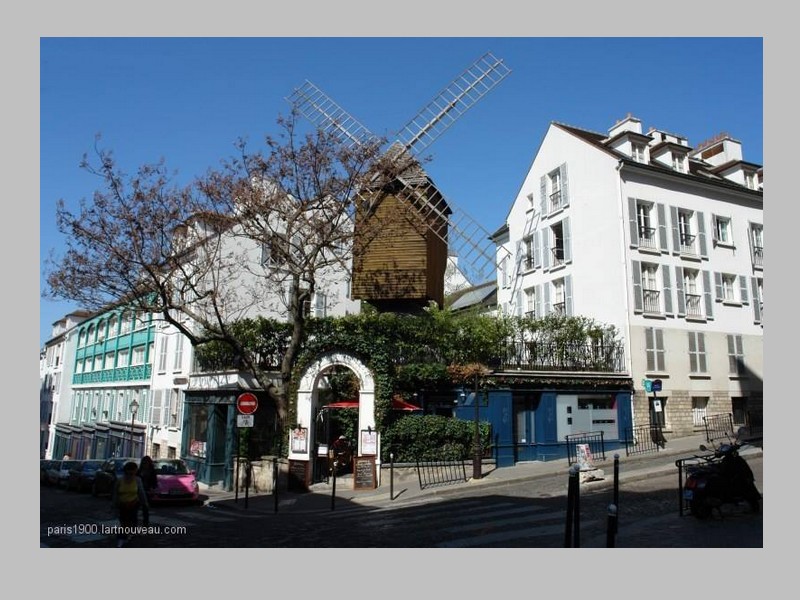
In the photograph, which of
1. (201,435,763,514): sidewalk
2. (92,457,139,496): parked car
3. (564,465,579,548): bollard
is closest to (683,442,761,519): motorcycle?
(564,465,579,548): bollard

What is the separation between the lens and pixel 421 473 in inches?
682

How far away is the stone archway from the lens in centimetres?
1775

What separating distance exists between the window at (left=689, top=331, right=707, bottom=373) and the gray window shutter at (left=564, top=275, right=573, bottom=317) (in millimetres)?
4968

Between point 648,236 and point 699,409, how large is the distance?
744 centimetres

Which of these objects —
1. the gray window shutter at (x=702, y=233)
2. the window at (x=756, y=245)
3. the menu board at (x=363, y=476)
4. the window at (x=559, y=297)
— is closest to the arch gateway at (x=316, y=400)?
the menu board at (x=363, y=476)

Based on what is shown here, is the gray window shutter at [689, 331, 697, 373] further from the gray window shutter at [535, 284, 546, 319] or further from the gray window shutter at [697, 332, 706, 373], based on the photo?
the gray window shutter at [535, 284, 546, 319]

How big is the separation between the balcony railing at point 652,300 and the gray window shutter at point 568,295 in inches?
130

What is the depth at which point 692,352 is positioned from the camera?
24.3 m

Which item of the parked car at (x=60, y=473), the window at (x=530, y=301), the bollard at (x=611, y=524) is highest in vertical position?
the window at (x=530, y=301)

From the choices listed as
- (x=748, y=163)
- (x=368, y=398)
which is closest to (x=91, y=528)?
(x=368, y=398)

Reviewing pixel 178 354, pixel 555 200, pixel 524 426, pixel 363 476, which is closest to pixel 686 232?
pixel 555 200

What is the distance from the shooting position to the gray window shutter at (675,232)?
24.9 m

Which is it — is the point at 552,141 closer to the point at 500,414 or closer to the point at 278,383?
the point at 500,414

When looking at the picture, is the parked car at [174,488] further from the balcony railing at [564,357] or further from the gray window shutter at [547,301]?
the gray window shutter at [547,301]
